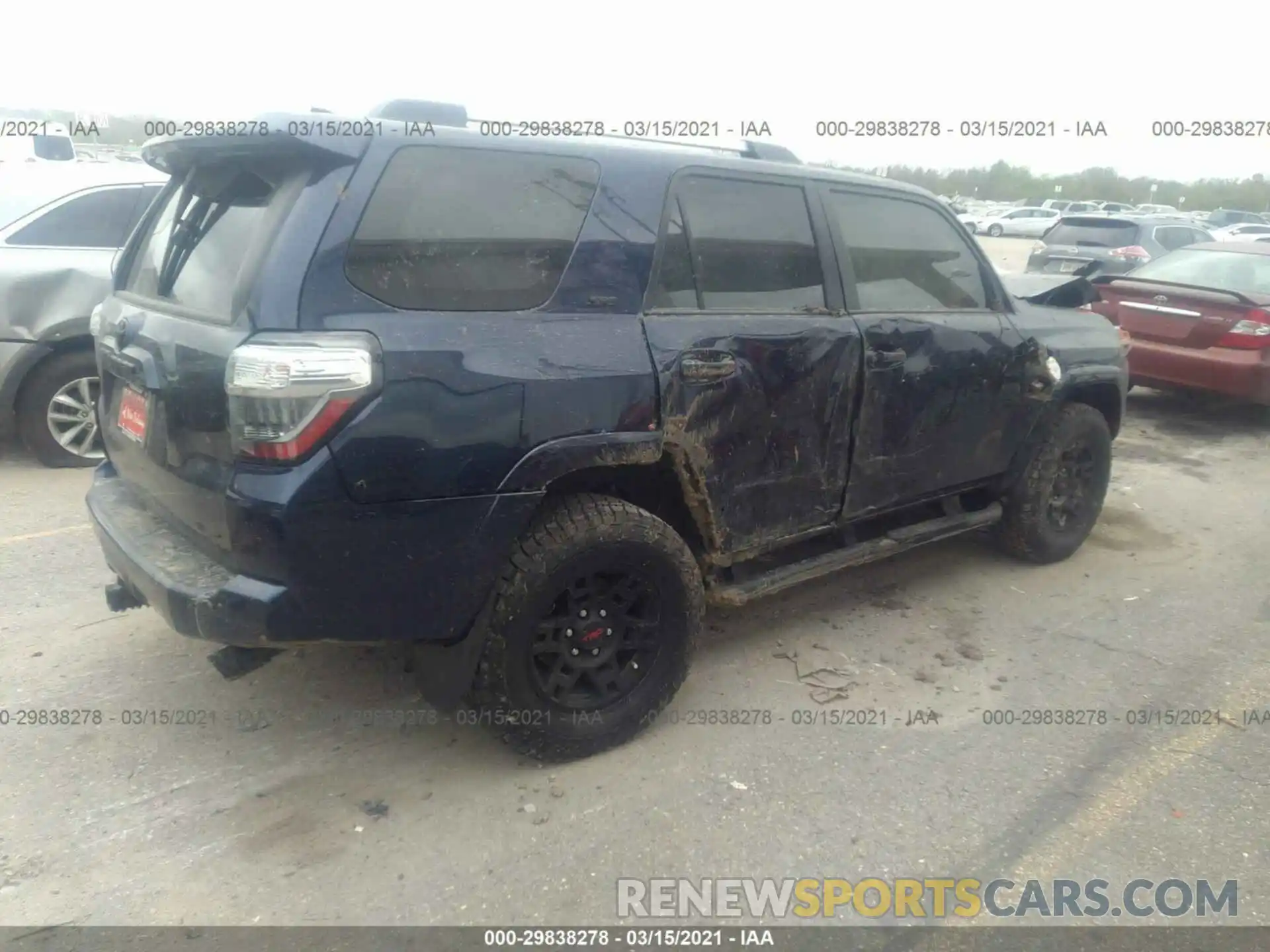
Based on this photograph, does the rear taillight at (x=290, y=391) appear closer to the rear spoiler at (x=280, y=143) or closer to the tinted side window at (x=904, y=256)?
the rear spoiler at (x=280, y=143)

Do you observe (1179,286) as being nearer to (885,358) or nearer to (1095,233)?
(885,358)

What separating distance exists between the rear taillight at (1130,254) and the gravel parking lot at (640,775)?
10203 millimetres

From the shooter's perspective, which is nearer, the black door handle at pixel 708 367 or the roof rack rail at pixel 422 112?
the roof rack rail at pixel 422 112

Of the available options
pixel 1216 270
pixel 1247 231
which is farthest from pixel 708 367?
pixel 1247 231

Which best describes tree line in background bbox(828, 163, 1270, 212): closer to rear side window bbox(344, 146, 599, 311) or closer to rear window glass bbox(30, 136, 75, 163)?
rear window glass bbox(30, 136, 75, 163)

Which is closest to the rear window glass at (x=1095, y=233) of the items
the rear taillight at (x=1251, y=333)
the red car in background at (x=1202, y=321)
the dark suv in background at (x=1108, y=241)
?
the dark suv in background at (x=1108, y=241)

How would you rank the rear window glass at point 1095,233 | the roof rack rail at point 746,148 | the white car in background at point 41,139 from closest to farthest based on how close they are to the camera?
the roof rack rail at point 746,148 → the white car in background at point 41,139 → the rear window glass at point 1095,233

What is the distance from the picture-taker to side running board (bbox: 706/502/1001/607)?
3346 mm

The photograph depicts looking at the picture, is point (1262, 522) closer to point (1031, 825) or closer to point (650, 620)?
point (1031, 825)

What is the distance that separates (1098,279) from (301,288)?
681 cm

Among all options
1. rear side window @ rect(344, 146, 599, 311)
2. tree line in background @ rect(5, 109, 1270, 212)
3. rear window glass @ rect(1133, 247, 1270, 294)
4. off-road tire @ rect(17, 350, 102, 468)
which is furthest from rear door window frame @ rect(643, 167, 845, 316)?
tree line in background @ rect(5, 109, 1270, 212)

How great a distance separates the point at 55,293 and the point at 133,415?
11.0 feet

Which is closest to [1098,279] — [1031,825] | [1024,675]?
[1024,675]

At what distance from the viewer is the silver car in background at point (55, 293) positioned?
5.42m
